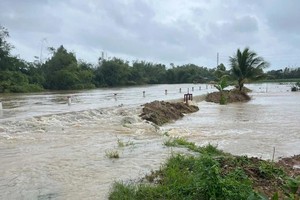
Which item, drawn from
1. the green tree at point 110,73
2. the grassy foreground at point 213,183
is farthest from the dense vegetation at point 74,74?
the grassy foreground at point 213,183

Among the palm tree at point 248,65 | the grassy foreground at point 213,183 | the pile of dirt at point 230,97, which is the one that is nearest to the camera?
the grassy foreground at point 213,183

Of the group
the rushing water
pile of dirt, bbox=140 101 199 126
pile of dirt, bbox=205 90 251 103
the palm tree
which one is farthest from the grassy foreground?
the palm tree

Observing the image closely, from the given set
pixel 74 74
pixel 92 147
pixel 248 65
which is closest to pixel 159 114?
pixel 92 147

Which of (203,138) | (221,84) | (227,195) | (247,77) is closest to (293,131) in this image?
(203,138)

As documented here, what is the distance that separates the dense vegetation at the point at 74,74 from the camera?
58984mm

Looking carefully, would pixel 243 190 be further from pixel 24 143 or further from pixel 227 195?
pixel 24 143

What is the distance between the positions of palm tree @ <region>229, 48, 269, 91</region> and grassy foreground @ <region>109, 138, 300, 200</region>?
105 ft

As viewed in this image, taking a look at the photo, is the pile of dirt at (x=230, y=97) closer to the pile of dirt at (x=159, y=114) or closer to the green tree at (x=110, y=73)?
the pile of dirt at (x=159, y=114)

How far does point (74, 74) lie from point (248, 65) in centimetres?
4322

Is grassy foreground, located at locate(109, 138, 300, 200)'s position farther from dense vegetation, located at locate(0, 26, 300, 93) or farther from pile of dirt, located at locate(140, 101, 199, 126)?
dense vegetation, located at locate(0, 26, 300, 93)

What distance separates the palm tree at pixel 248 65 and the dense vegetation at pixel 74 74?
1.28m

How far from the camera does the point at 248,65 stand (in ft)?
125

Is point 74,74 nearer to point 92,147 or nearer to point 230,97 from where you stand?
point 230,97

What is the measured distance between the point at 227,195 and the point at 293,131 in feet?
35.8
